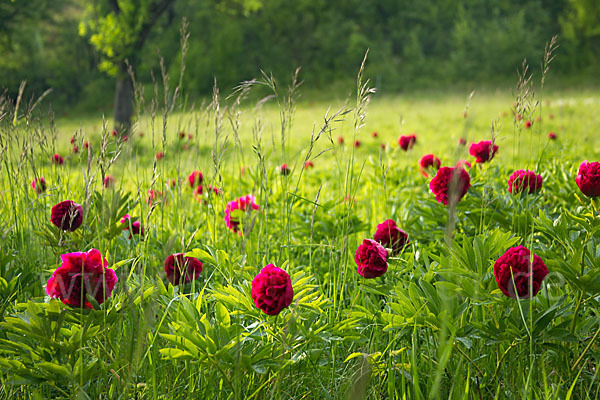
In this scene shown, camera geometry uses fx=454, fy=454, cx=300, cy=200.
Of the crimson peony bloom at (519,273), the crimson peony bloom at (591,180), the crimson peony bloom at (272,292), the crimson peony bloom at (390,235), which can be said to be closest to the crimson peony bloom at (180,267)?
the crimson peony bloom at (272,292)

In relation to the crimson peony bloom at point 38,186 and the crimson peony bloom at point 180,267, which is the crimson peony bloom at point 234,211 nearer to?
the crimson peony bloom at point 180,267

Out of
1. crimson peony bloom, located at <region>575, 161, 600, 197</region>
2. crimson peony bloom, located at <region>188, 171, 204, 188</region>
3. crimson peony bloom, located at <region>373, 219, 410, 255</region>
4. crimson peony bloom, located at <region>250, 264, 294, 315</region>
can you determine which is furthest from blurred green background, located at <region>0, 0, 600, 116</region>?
crimson peony bloom, located at <region>250, 264, 294, 315</region>

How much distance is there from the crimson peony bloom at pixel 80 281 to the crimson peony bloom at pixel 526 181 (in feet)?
4.41

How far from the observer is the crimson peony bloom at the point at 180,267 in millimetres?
1260

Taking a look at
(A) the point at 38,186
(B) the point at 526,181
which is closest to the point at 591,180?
(B) the point at 526,181

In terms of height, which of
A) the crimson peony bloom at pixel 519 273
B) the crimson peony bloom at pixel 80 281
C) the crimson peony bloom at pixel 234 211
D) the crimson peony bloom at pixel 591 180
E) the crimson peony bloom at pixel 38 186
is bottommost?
the crimson peony bloom at pixel 234 211

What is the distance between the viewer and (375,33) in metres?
27.6

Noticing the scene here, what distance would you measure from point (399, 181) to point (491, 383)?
172cm

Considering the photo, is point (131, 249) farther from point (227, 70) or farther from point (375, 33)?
point (375, 33)

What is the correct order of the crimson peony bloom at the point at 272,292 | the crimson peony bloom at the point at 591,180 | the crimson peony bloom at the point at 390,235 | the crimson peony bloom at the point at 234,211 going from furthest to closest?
the crimson peony bloom at the point at 234,211 → the crimson peony bloom at the point at 390,235 → the crimson peony bloom at the point at 591,180 → the crimson peony bloom at the point at 272,292

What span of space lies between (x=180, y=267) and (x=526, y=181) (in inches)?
49.0

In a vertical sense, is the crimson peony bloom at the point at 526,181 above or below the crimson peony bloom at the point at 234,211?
Answer: above

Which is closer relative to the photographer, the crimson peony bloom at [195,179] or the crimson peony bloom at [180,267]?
the crimson peony bloom at [180,267]

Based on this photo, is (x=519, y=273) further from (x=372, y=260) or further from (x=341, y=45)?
(x=341, y=45)
